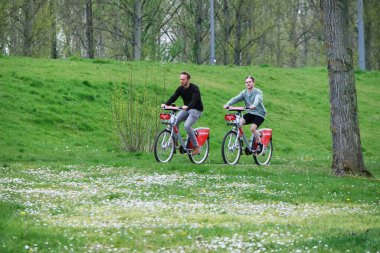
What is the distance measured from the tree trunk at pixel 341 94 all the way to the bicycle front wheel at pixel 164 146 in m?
4.38

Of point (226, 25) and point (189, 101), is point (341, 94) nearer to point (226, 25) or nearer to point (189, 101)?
point (189, 101)

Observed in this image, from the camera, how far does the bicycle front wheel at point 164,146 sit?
A: 785 inches

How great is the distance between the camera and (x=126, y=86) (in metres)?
32.7

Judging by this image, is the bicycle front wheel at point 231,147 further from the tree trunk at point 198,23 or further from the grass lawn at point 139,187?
the tree trunk at point 198,23

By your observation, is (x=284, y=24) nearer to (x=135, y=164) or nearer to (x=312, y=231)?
(x=135, y=164)

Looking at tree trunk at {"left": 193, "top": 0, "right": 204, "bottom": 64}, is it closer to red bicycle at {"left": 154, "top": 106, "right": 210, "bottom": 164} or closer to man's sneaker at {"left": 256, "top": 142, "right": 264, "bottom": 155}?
man's sneaker at {"left": 256, "top": 142, "right": 264, "bottom": 155}

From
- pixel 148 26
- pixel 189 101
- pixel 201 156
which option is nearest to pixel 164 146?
pixel 189 101

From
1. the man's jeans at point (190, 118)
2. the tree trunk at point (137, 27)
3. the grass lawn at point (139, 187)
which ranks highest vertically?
the tree trunk at point (137, 27)

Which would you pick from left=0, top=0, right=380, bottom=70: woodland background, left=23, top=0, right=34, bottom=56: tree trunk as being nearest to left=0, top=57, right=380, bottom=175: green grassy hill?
left=0, top=0, right=380, bottom=70: woodland background

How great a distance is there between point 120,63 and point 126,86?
5.00 m

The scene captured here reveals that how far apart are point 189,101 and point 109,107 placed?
1082 cm

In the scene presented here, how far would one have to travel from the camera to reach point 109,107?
30484 millimetres

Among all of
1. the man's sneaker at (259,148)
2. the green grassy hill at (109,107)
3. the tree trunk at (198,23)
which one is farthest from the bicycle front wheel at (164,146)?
the tree trunk at (198,23)

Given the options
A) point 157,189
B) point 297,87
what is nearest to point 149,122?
point 157,189
